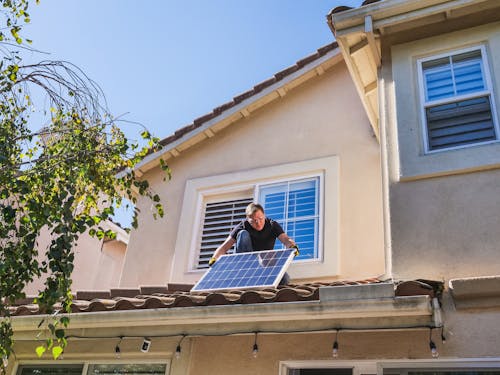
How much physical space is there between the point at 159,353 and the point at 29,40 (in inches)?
150

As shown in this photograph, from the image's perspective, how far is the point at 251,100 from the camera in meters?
10.7

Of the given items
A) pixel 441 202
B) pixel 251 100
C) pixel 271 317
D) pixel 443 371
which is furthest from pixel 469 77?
pixel 251 100

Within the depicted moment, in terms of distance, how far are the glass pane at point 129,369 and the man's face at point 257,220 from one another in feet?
7.14

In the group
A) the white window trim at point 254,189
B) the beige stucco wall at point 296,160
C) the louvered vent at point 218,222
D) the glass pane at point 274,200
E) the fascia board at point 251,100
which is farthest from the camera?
the fascia board at point 251,100

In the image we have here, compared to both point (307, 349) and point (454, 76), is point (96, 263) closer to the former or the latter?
point (307, 349)

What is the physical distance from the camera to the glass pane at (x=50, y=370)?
24.2ft

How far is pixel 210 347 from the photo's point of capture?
263 inches

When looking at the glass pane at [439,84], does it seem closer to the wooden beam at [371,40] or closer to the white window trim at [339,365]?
the wooden beam at [371,40]

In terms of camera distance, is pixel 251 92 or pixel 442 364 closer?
pixel 442 364

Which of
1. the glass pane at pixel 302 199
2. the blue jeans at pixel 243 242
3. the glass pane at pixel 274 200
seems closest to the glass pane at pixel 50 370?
the blue jeans at pixel 243 242

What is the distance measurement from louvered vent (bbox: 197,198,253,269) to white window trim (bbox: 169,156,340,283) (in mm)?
131

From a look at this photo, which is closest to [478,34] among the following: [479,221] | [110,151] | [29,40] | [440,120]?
[440,120]

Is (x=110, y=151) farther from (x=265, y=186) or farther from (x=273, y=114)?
(x=273, y=114)

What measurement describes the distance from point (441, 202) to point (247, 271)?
2294 mm
